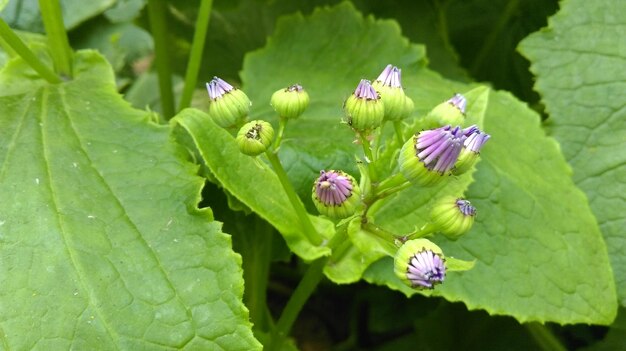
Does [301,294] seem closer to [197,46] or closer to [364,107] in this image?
[364,107]

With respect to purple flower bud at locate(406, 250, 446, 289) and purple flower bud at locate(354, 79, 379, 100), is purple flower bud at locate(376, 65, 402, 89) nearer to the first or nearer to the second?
purple flower bud at locate(354, 79, 379, 100)

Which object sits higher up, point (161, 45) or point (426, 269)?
point (426, 269)

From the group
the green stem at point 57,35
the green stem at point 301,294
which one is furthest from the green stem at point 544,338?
the green stem at point 57,35

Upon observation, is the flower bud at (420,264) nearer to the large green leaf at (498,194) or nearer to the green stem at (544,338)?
the large green leaf at (498,194)

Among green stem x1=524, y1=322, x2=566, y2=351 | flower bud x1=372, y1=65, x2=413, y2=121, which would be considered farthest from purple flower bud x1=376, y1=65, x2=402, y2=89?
green stem x1=524, y1=322, x2=566, y2=351

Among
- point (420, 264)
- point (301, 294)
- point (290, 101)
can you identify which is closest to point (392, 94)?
point (290, 101)
